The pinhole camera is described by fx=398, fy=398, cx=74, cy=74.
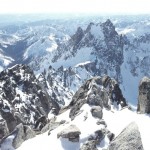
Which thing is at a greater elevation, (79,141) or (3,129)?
(79,141)

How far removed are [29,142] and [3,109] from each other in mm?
80107

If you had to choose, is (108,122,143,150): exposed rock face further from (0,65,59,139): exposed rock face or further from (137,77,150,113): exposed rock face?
(0,65,59,139): exposed rock face

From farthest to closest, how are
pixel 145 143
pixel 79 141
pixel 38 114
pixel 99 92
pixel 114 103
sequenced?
pixel 38 114
pixel 114 103
pixel 99 92
pixel 79 141
pixel 145 143

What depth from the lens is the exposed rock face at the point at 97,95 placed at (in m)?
72.2

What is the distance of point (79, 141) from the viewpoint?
49.4 metres

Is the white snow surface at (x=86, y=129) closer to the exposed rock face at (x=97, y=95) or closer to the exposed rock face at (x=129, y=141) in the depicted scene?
the exposed rock face at (x=129, y=141)

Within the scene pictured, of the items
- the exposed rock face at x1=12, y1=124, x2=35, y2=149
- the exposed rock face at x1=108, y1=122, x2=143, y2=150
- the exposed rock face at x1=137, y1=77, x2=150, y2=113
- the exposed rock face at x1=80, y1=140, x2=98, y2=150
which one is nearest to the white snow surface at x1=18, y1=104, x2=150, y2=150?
the exposed rock face at x1=12, y1=124, x2=35, y2=149

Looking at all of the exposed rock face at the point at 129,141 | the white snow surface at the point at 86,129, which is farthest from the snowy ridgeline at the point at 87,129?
the exposed rock face at the point at 129,141

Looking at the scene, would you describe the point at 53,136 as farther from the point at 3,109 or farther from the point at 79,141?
the point at 3,109

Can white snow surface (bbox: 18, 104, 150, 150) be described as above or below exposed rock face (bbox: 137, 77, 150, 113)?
below

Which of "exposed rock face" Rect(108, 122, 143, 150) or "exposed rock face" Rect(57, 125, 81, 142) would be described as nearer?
"exposed rock face" Rect(108, 122, 143, 150)

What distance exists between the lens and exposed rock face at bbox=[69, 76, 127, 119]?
2842 inches

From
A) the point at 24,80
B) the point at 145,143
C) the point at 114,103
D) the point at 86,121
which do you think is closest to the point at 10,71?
the point at 24,80

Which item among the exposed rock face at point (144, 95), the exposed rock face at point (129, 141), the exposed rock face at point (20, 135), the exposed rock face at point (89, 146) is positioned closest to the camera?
the exposed rock face at point (129, 141)
